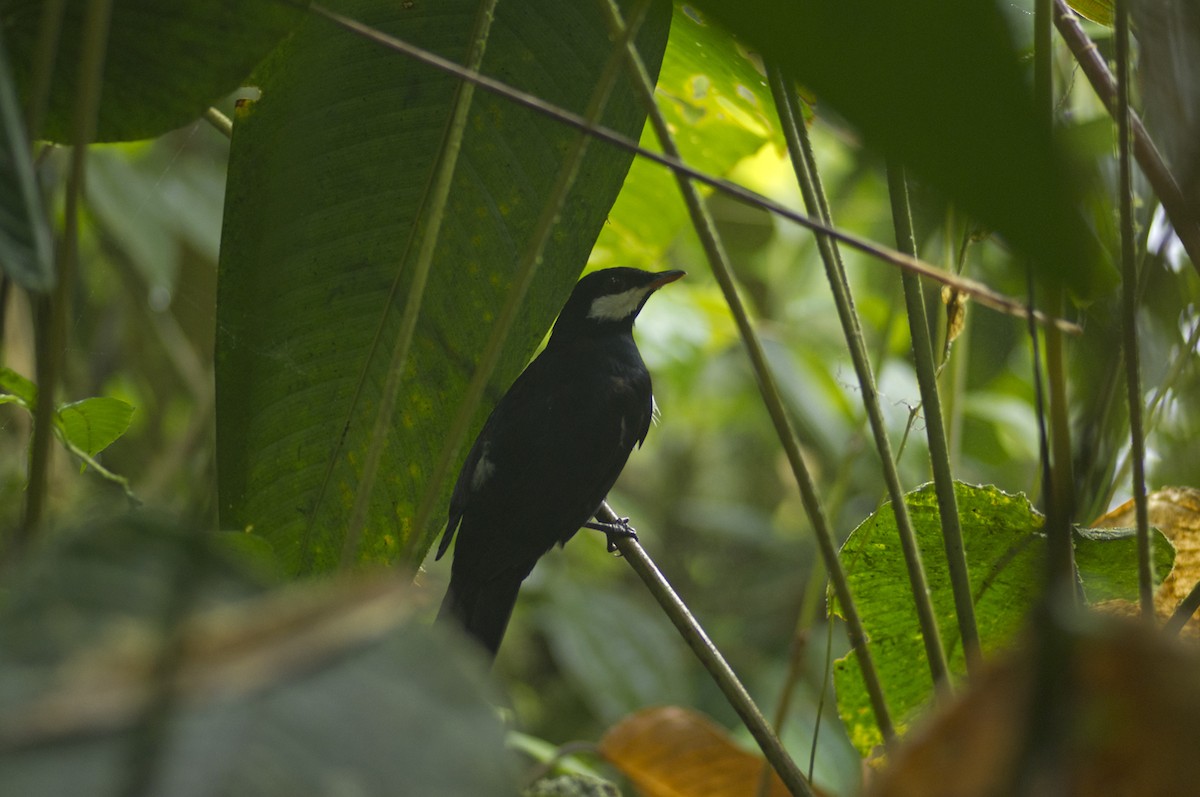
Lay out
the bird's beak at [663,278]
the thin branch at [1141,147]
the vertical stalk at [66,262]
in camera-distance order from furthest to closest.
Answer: the bird's beak at [663,278], the thin branch at [1141,147], the vertical stalk at [66,262]

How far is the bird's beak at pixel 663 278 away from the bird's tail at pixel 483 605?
1.50 feet

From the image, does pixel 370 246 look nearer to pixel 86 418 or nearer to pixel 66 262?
pixel 86 418

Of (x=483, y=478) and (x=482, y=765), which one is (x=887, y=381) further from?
(x=482, y=765)

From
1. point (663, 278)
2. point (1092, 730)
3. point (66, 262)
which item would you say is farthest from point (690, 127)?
point (1092, 730)

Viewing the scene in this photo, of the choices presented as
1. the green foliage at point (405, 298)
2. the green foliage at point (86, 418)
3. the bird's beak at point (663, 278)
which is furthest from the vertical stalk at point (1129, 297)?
the bird's beak at point (663, 278)

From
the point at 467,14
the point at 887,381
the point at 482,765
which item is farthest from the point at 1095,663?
the point at 887,381

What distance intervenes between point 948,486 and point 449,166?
33 cm

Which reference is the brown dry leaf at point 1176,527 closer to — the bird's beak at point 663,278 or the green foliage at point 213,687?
the bird's beak at point 663,278

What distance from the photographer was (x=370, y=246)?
0.77 meters

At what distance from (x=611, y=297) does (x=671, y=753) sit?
854mm

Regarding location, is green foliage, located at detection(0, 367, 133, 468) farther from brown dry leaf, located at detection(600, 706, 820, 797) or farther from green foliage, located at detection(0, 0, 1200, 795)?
brown dry leaf, located at detection(600, 706, 820, 797)

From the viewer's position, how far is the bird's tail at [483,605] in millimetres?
973

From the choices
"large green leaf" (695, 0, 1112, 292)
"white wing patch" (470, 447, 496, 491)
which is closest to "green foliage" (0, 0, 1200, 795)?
"large green leaf" (695, 0, 1112, 292)

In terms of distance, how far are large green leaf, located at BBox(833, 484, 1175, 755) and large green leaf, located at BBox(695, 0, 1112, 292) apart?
1.81 ft
